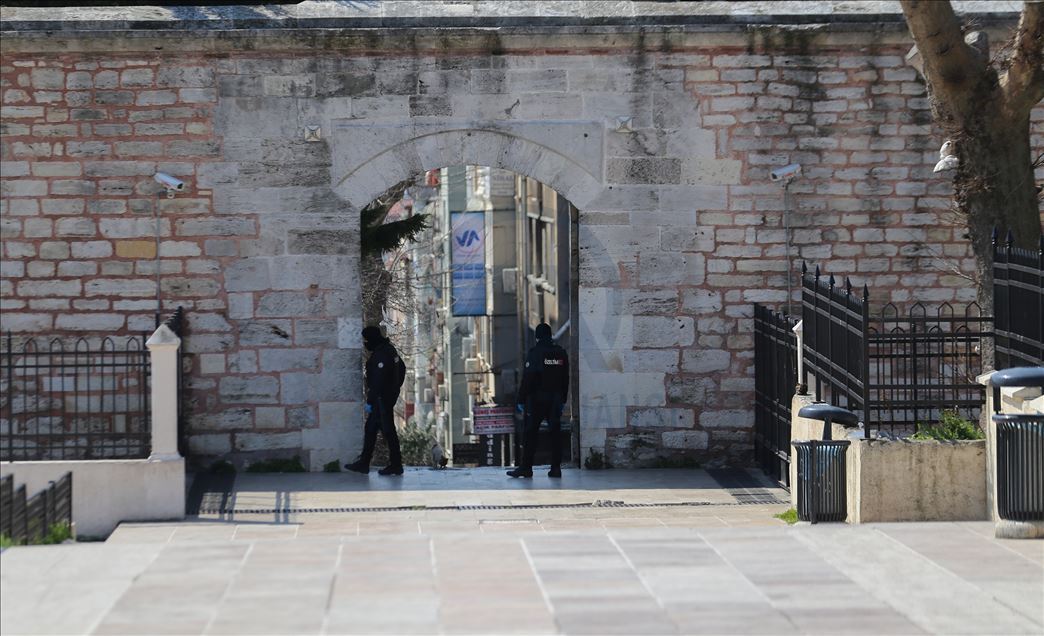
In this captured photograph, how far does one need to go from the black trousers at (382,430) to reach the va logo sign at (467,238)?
1505 centimetres

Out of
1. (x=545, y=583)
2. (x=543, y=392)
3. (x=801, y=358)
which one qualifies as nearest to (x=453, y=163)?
(x=543, y=392)

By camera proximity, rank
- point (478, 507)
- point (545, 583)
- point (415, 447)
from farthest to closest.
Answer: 1. point (415, 447)
2. point (478, 507)
3. point (545, 583)

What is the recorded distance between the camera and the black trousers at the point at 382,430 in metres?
12.5

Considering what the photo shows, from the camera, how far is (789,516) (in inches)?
410

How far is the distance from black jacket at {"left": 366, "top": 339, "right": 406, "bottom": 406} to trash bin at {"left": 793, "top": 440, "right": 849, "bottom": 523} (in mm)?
4336

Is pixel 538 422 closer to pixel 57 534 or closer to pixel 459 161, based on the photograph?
pixel 459 161

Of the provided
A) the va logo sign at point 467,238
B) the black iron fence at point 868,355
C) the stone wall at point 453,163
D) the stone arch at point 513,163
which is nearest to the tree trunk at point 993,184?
the black iron fence at point 868,355

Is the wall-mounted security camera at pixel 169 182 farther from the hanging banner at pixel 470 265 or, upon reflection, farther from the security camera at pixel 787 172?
the hanging banner at pixel 470 265

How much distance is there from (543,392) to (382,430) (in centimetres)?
144

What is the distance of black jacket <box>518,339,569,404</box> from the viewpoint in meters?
12.5

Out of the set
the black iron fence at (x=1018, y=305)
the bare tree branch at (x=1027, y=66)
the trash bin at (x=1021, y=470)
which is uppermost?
the bare tree branch at (x=1027, y=66)

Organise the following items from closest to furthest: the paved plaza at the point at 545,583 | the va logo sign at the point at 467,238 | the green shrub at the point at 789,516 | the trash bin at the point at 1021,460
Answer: the paved plaza at the point at 545,583 < the trash bin at the point at 1021,460 < the green shrub at the point at 789,516 < the va logo sign at the point at 467,238

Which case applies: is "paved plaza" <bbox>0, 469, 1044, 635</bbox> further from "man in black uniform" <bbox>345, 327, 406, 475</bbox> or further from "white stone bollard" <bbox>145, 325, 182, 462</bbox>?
"man in black uniform" <bbox>345, 327, 406, 475</bbox>

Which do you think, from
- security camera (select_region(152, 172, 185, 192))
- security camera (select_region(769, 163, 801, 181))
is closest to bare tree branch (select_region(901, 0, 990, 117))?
security camera (select_region(769, 163, 801, 181))
